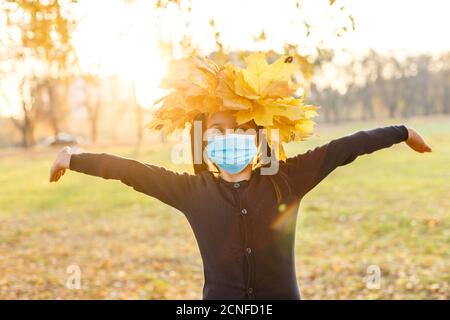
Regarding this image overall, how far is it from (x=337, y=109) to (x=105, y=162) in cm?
6902

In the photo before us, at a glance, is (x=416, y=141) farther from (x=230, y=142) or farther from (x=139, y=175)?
(x=139, y=175)

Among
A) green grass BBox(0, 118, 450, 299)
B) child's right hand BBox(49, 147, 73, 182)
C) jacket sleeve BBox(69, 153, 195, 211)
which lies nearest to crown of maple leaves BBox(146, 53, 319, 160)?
green grass BBox(0, 118, 450, 299)

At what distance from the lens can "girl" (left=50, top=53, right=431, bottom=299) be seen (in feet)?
9.23

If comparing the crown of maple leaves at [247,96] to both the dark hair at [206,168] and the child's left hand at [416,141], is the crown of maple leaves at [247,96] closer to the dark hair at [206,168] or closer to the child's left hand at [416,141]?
the dark hair at [206,168]

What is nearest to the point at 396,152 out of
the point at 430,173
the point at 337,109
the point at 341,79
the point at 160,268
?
the point at 430,173

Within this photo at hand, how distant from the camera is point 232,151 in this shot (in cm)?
286

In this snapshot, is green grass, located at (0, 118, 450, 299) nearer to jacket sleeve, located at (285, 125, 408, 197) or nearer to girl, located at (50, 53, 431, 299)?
jacket sleeve, located at (285, 125, 408, 197)

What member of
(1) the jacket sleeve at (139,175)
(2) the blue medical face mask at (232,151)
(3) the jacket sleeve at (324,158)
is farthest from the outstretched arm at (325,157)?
(1) the jacket sleeve at (139,175)

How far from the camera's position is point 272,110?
296cm

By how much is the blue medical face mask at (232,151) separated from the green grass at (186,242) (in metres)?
0.43

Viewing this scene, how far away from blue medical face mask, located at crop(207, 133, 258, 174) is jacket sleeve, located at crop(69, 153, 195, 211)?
0.72 feet

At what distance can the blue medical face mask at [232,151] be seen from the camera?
286 cm
